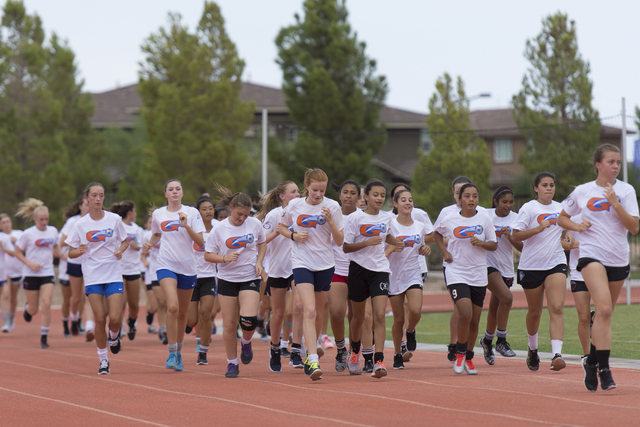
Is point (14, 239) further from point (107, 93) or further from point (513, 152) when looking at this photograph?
point (107, 93)

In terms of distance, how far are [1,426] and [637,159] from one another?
17767 millimetres

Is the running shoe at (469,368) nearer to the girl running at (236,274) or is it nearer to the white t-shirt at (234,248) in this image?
the girl running at (236,274)

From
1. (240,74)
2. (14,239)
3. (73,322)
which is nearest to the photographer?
(73,322)

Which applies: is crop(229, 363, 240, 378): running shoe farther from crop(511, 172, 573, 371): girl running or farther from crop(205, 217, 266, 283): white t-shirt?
crop(511, 172, 573, 371): girl running

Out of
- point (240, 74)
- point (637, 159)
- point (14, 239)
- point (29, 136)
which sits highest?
point (240, 74)

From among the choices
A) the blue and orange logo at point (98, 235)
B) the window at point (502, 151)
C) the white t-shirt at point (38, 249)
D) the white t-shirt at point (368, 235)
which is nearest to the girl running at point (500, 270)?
the white t-shirt at point (368, 235)

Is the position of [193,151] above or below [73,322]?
above

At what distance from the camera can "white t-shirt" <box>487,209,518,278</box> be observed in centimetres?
1030

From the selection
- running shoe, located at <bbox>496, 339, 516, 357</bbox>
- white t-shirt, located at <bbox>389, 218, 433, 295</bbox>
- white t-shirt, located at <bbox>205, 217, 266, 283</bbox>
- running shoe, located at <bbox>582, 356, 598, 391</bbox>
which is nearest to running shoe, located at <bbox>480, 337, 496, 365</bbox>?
running shoe, located at <bbox>496, 339, 516, 357</bbox>

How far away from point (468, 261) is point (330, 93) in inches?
1017

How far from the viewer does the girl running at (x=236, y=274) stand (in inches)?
372

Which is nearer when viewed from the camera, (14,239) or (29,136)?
(14,239)

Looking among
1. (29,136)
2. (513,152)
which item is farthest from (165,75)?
(513,152)

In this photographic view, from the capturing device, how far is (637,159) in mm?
20500
